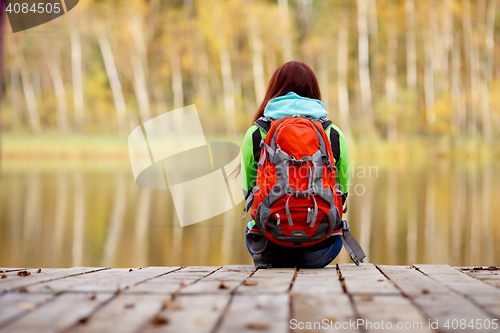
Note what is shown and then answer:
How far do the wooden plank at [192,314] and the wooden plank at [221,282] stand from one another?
0.11 m

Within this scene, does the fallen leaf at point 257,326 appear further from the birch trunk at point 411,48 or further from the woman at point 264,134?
the birch trunk at point 411,48

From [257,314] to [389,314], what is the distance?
448 mm

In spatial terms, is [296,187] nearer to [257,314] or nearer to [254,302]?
[254,302]

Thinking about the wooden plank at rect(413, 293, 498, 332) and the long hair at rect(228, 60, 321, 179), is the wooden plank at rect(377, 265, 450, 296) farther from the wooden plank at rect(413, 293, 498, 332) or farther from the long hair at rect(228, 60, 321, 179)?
the long hair at rect(228, 60, 321, 179)

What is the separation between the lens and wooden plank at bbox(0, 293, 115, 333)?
166cm

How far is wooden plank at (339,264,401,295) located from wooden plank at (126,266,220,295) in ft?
2.29

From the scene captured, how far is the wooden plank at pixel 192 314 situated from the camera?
1.66 meters

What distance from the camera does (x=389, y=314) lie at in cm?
178

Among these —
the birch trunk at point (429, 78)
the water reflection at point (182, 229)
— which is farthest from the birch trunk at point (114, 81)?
the birch trunk at point (429, 78)

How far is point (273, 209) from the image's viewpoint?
271cm

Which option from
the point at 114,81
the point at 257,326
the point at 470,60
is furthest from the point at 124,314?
the point at 470,60

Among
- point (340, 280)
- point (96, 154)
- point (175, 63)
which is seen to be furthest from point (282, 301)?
point (175, 63)

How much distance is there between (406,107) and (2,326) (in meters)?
25.6

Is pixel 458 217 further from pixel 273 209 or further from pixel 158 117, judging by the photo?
pixel 158 117
